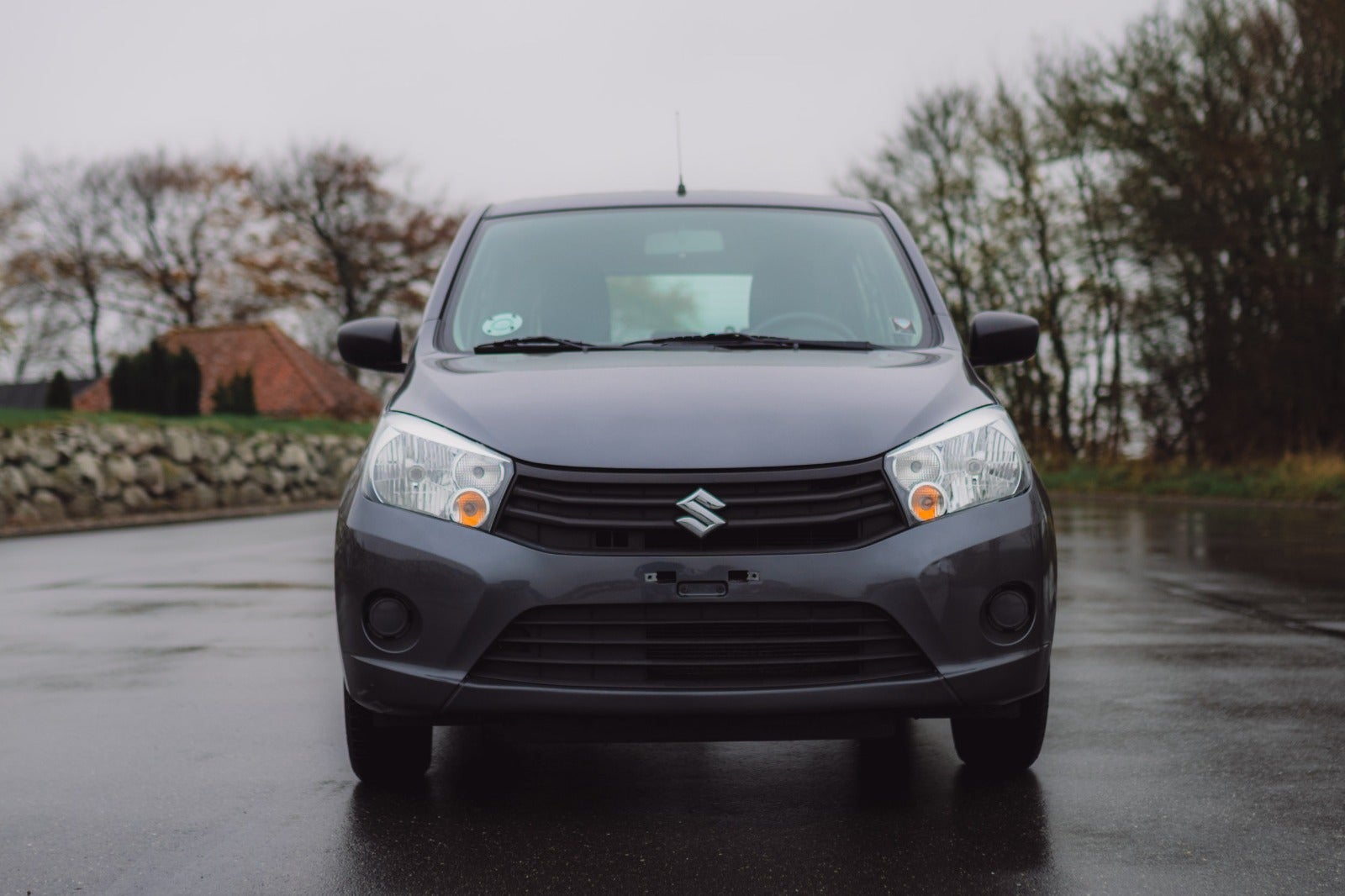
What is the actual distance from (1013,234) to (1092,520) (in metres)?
19.7

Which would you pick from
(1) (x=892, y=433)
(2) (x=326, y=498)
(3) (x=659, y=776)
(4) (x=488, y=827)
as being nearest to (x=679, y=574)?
(1) (x=892, y=433)

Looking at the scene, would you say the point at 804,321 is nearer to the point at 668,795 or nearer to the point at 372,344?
the point at 372,344

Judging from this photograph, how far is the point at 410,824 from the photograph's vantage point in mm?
4023

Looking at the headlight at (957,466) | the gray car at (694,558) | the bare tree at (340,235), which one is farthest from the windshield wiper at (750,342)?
the bare tree at (340,235)

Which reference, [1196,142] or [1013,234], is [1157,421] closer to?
[1196,142]

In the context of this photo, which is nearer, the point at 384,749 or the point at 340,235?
the point at 384,749

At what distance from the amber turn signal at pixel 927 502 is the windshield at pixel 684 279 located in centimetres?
107

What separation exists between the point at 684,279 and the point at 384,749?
75.1 inches

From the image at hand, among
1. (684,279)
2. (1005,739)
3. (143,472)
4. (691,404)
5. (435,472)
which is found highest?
(684,279)

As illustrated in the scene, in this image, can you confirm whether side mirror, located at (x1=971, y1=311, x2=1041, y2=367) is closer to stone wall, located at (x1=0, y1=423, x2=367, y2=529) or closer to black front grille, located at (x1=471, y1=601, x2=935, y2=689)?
black front grille, located at (x1=471, y1=601, x2=935, y2=689)

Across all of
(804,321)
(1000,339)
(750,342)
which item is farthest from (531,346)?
(1000,339)

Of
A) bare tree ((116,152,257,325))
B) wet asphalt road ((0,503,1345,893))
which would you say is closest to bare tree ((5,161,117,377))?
bare tree ((116,152,257,325))

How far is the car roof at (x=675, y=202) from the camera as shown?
18.0ft

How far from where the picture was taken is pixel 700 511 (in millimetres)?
3652
